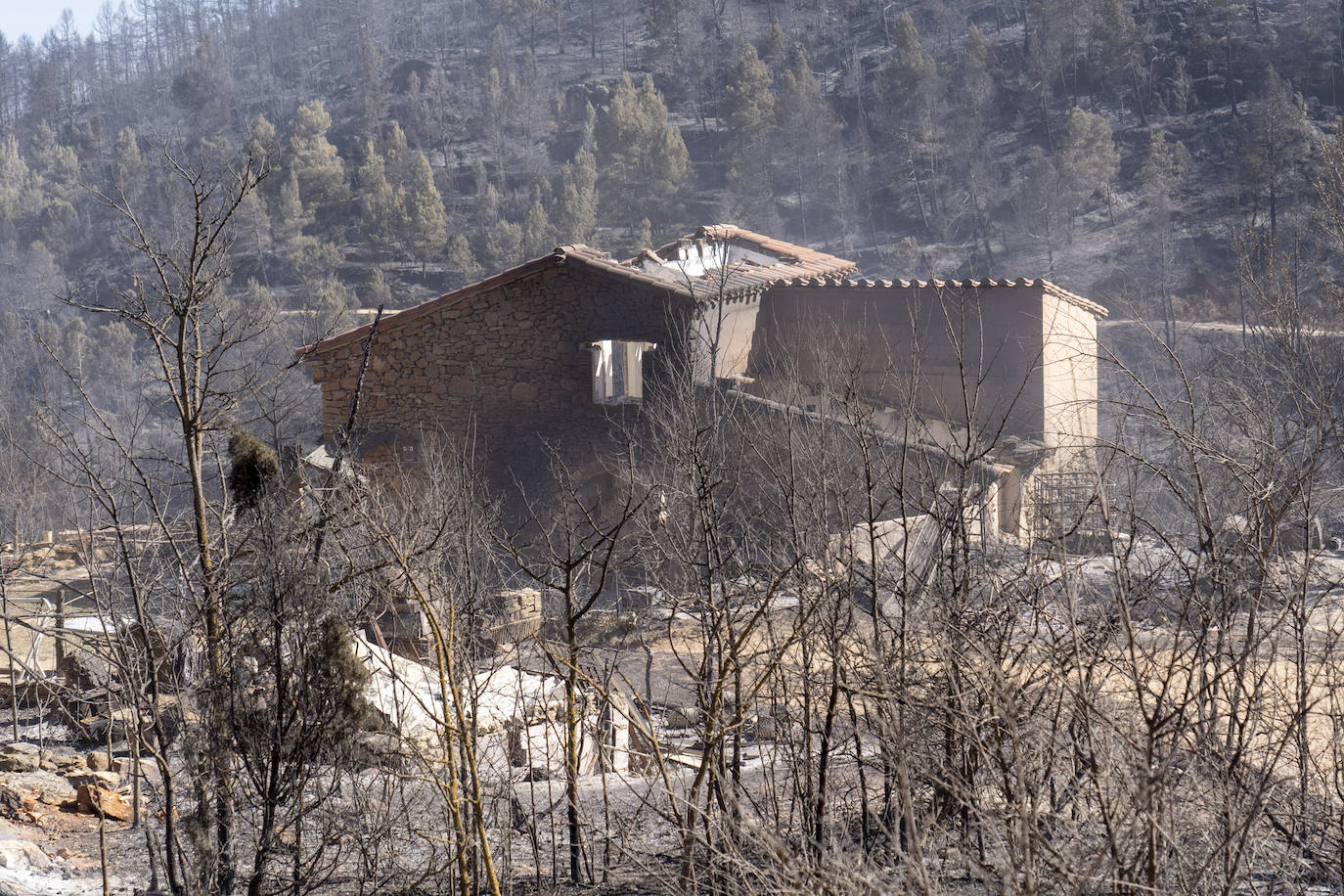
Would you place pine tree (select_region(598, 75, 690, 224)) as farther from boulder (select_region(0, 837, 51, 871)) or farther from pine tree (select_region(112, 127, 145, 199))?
boulder (select_region(0, 837, 51, 871))

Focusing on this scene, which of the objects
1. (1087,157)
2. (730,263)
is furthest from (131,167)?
(1087,157)

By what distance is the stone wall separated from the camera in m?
17.9

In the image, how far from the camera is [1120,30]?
4697 centimetres

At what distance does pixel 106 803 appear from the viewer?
882 centimetres

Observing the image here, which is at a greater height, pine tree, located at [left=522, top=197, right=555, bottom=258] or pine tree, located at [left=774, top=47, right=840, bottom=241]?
pine tree, located at [left=774, top=47, right=840, bottom=241]

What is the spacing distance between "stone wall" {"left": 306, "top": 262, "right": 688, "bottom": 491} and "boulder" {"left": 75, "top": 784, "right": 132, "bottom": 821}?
9226 mm

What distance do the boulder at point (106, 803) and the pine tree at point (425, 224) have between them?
37864 millimetres

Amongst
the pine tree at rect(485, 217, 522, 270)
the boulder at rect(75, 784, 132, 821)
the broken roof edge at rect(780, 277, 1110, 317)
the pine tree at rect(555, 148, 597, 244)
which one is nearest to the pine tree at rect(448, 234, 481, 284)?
the pine tree at rect(485, 217, 522, 270)

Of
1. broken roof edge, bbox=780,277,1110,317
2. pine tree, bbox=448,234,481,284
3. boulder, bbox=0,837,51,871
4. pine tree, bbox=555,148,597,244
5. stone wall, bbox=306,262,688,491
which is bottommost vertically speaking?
boulder, bbox=0,837,51,871

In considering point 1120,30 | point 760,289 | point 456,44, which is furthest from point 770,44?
point 760,289

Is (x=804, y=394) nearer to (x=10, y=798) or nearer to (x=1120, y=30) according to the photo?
(x=10, y=798)

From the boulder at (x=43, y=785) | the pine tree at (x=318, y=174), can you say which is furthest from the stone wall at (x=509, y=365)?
the pine tree at (x=318, y=174)

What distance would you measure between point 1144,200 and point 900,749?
1590 inches

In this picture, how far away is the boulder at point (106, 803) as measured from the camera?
8.81 m
